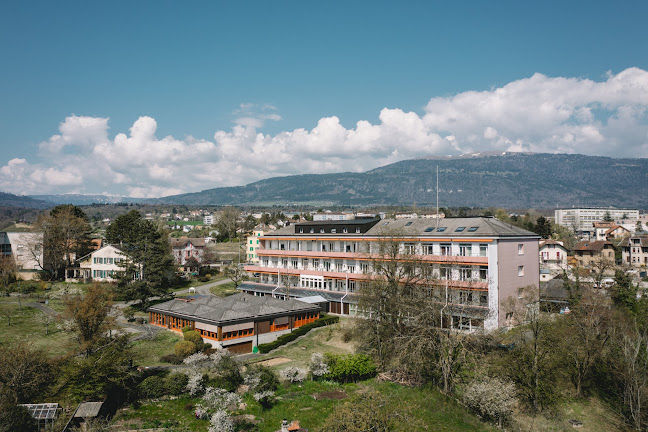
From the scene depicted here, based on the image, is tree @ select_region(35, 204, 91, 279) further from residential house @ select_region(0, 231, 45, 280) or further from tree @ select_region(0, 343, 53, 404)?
tree @ select_region(0, 343, 53, 404)

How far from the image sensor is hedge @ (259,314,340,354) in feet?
130

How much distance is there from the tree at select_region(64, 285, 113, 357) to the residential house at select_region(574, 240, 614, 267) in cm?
10142

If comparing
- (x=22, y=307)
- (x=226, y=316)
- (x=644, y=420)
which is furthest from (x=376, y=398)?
(x=22, y=307)

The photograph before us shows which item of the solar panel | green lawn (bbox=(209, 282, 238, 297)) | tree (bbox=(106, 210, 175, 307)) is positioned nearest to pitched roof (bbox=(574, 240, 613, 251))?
green lawn (bbox=(209, 282, 238, 297))

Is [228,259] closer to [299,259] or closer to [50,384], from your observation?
[299,259]

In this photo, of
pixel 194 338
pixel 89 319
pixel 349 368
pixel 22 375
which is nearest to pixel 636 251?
pixel 349 368

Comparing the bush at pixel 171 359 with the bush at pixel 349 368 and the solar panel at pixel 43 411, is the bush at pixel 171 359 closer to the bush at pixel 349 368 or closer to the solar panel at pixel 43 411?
the solar panel at pixel 43 411

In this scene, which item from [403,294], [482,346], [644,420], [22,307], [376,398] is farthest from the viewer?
[22,307]

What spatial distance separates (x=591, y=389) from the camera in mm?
32219

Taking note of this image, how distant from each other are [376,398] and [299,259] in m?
42.4

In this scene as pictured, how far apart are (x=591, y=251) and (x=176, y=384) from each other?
103 m

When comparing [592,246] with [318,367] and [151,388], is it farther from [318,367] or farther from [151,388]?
[151,388]

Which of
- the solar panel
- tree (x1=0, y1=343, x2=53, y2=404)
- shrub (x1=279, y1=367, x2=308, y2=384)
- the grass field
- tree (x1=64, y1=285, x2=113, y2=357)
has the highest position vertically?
tree (x1=64, y1=285, x2=113, y2=357)

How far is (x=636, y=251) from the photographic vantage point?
10188 centimetres
